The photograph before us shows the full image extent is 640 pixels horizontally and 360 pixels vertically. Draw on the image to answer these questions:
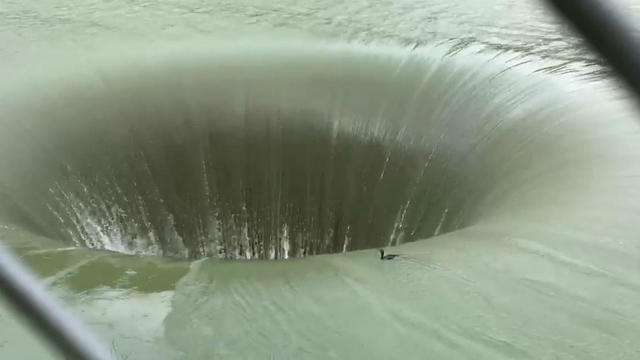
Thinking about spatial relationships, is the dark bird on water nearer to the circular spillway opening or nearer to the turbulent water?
the turbulent water

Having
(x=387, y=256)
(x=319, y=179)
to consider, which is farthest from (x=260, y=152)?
(x=387, y=256)

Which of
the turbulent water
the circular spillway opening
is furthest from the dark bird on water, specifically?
the circular spillway opening

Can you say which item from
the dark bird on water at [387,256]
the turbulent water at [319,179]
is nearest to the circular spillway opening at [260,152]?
the turbulent water at [319,179]

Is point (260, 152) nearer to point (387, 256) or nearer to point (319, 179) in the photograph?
point (319, 179)

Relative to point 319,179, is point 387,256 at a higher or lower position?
higher

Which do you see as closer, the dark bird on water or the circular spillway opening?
the dark bird on water

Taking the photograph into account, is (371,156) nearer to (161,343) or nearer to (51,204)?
(51,204)

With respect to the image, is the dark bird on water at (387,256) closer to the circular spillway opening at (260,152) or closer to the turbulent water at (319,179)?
the turbulent water at (319,179)

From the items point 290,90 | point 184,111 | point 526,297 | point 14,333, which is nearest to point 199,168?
point 184,111

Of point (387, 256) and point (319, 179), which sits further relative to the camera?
point (319, 179)
